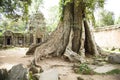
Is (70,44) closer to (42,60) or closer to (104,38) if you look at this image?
(42,60)

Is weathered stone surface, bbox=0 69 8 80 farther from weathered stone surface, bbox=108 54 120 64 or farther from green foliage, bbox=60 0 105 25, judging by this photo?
green foliage, bbox=60 0 105 25

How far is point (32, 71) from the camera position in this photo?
23.7ft

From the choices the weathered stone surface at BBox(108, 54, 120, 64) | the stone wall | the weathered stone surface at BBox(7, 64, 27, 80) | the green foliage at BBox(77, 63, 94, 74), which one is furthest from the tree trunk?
the stone wall

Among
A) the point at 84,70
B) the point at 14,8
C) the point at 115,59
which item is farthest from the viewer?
the point at 14,8

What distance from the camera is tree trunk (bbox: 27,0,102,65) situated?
10.3 metres

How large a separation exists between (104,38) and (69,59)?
47.0ft

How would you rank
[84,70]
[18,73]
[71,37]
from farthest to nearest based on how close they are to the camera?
1. [71,37]
2. [84,70]
3. [18,73]

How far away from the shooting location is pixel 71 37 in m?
10.5

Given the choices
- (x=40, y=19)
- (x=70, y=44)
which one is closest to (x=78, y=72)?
(x=70, y=44)

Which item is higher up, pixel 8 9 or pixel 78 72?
pixel 8 9

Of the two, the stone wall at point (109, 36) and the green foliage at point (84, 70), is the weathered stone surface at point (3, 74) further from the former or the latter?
the stone wall at point (109, 36)

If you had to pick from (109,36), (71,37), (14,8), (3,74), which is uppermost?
(14,8)

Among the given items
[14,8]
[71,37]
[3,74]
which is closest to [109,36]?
[71,37]

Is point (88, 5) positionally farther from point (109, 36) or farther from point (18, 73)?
point (109, 36)
